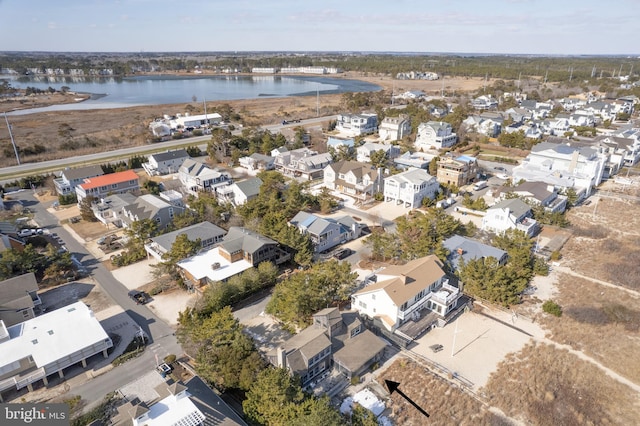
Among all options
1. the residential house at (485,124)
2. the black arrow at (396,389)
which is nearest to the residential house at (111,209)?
the black arrow at (396,389)

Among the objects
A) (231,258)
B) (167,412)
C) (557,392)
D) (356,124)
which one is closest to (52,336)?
(167,412)

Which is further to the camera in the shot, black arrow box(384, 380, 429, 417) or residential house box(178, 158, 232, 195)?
residential house box(178, 158, 232, 195)

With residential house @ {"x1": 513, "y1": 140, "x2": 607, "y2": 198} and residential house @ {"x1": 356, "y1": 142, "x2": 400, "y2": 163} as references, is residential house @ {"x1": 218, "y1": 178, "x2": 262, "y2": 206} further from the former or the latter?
residential house @ {"x1": 513, "y1": 140, "x2": 607, "y2": 198}

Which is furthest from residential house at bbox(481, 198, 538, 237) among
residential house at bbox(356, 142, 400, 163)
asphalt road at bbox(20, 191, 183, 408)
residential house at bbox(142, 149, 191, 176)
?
residential house at bbox(142, 149, 191, 176)

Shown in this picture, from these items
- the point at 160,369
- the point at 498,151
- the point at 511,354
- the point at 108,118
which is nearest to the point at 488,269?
the point at 511,354

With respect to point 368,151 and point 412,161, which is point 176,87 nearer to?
point 368,151

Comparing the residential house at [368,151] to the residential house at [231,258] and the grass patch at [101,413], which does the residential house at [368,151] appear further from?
the grass patch at [101,413]
